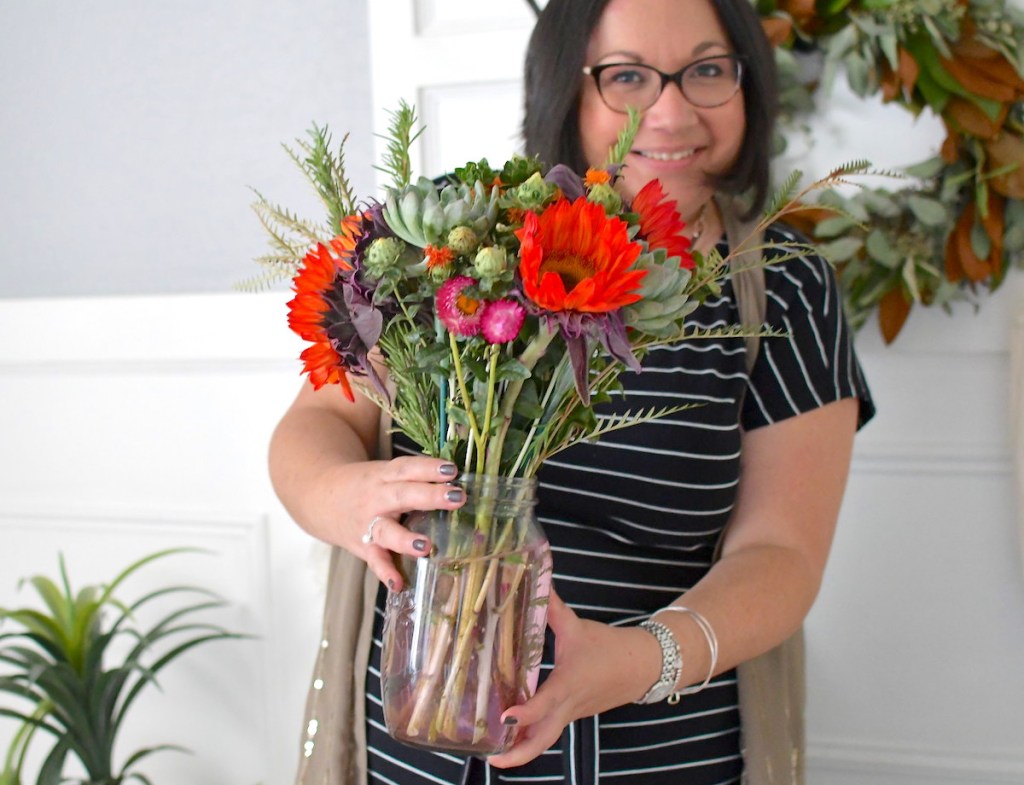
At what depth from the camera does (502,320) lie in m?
0.58

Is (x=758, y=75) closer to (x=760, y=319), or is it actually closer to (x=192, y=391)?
(x=760, y=319)

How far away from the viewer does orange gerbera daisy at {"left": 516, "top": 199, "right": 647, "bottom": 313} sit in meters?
0.56

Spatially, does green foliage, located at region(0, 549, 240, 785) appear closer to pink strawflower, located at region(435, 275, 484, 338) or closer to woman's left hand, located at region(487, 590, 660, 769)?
woman's left hand, located at region(487, 590, 660, 769)

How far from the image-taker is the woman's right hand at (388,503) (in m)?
0.65

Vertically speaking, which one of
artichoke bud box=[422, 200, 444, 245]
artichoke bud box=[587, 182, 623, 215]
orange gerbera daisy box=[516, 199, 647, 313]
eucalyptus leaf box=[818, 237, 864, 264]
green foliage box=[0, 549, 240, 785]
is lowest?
green foliage box=[0, 549, 240, 785]

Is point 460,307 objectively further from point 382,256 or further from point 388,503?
point 388,503

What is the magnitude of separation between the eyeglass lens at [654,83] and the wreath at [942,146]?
1.03 ft

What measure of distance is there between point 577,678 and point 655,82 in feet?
1.88

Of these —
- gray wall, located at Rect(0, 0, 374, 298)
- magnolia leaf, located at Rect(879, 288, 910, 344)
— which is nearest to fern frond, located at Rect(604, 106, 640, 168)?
magnolia leaf, located at Rect(879, 288, 910, 344)

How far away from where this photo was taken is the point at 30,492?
183cm

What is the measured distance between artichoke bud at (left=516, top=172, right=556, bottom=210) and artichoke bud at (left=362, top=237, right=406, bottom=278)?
0.08 m

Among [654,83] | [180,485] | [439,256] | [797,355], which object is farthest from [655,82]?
[180,485]

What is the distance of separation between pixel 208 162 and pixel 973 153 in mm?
1120

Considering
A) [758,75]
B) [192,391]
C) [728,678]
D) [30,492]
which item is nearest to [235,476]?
[192,391]
